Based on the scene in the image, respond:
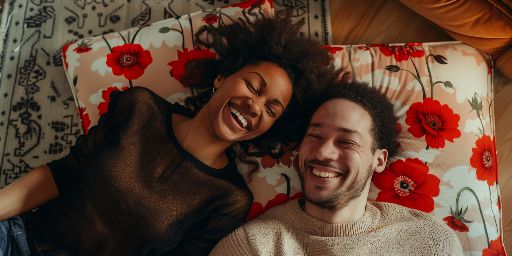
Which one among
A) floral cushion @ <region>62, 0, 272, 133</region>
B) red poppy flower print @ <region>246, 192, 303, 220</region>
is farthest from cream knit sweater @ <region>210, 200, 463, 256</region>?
floral cushion @ <region>62, 0, 272, 133</region>

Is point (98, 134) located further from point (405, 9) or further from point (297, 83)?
point (405, 9)

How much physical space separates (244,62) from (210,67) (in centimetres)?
17

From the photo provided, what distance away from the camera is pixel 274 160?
5.03 feet

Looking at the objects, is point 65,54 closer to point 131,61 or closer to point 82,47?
point 82,47

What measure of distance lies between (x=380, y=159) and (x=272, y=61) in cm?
43

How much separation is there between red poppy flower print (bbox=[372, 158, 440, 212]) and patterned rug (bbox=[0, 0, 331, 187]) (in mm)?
575

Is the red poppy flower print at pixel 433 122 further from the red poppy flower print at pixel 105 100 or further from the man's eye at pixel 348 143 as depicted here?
the red poppy flower print at pixel 105 100

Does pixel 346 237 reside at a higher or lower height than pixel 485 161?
lower

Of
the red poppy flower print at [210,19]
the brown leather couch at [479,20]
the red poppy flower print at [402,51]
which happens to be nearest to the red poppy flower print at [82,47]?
the red poppy flower print at [210,19]

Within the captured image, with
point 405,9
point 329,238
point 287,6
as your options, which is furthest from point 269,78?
point 405,9

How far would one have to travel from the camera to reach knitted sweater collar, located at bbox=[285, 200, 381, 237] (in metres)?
1.32

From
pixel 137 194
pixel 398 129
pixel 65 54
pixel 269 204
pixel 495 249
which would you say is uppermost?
pixel 65 54

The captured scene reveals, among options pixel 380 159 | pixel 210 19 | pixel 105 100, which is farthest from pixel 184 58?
pixel 380 159

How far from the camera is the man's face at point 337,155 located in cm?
129
